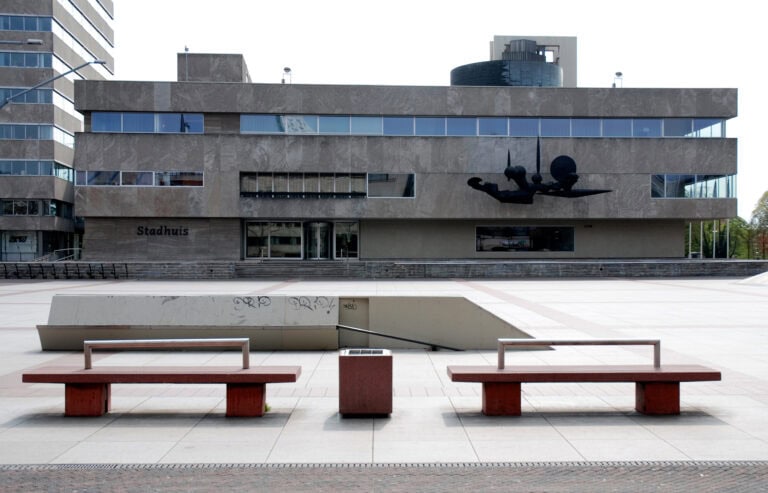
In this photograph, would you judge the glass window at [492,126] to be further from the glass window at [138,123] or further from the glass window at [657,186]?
the glass window at [138,123]

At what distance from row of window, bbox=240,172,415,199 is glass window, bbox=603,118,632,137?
1280cm

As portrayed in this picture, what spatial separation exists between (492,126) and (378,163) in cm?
760

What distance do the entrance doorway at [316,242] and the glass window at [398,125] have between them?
728 cm

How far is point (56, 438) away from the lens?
21.2 ft

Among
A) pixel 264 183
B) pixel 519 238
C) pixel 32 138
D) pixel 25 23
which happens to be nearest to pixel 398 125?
pixel 264 183

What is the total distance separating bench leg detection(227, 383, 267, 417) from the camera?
23.7 ft

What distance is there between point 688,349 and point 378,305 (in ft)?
17.8

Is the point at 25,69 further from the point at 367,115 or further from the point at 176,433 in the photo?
the point at 176,433

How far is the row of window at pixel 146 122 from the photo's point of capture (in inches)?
1608

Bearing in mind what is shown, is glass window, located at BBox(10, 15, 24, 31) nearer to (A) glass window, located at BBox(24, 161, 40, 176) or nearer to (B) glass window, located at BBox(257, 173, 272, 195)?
(A) glass window, located at BBox(24, 161, 40, 176)

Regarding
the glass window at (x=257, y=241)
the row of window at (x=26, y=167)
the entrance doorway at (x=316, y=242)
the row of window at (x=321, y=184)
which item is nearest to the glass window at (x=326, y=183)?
the row of window at (x=321, y=184)

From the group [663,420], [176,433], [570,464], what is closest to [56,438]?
[176,433]

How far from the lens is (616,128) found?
42438 millimetres

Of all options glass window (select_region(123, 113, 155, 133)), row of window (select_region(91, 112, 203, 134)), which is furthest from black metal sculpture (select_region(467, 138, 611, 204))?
glass window (select_region(123, 113, 155, 133))
